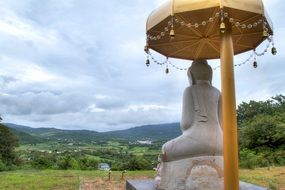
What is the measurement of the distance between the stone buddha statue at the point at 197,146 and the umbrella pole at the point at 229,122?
0.65 meters

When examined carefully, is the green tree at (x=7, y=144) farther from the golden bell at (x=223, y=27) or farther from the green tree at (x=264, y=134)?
the golden bell at (x=223, y=27)

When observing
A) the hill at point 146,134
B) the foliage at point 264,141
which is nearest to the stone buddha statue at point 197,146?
the foliage at point 264,141

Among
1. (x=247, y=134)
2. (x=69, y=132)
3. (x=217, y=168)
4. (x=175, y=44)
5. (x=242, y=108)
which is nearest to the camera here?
(x=217, y=168)

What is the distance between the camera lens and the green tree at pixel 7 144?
1043 inches

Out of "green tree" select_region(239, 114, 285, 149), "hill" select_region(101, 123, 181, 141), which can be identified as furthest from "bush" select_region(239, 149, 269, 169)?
"hill" select_region(101, 123, 181, 141)

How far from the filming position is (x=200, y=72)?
7.13m

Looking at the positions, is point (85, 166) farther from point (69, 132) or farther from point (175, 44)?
point (69, 132)

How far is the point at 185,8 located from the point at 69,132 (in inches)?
2883

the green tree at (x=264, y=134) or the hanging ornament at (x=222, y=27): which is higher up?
the hanging ornament at (x=222, y=27)

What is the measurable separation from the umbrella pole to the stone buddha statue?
65cm

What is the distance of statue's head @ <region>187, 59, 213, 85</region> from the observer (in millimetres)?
7141

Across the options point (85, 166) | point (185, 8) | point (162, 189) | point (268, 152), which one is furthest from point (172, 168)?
point (268, 152)

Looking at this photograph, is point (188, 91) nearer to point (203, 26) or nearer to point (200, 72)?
point (200, 72)

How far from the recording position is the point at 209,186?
6316 mm
